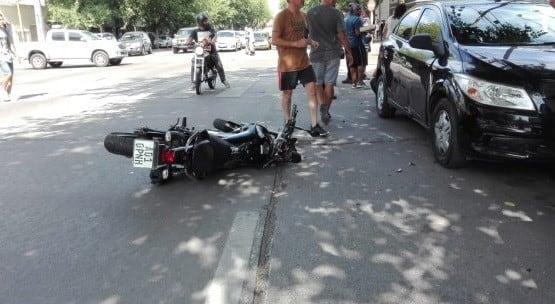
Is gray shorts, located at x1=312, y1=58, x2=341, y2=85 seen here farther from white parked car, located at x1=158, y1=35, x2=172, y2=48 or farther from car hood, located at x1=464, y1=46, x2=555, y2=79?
white parked car, located at x1=158, y1=35, x2=172, y2=48

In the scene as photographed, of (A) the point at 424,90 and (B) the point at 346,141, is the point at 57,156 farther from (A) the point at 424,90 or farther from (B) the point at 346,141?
(A) the point at 424,90

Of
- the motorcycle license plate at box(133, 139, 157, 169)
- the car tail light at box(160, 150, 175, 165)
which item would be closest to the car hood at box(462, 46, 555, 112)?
the car tail light at box(160, 150, 175, 165)

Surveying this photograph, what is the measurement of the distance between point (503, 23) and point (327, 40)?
248 cm

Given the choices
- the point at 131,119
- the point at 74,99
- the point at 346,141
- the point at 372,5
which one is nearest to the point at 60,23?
the point at 372,5

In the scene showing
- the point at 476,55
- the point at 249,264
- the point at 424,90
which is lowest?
the point at 249,264

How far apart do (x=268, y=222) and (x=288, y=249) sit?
1.75ft

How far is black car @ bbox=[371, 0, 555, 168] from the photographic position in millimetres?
4617

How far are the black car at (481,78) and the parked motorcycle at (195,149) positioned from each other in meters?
1.62

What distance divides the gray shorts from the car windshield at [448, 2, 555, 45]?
1946 mm

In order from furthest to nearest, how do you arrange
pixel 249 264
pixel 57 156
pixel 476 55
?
pixel 57 156 < pixel 476 55 < pixel 249 264

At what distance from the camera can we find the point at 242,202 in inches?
184

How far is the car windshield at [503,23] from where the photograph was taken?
218 inches

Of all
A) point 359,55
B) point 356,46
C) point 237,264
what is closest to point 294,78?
point 237,264

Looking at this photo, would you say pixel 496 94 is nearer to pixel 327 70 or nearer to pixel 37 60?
pixel 327 70
